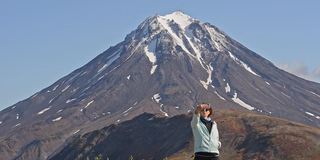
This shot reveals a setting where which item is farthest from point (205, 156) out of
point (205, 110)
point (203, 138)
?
point (205, 110)

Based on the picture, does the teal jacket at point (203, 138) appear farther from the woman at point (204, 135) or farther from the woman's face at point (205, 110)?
the woman's face at point (205, 110)

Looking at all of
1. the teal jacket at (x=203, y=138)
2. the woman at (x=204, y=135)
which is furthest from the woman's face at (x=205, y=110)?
the teal jacket at (x=203, y=138)

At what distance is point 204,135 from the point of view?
13.6 m

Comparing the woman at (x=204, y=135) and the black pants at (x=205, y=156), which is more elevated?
the woman at (x=204, y=135)

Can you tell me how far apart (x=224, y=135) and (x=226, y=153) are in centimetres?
1612

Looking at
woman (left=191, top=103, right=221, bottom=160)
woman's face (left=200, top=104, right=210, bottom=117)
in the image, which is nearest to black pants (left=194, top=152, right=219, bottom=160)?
woman (left=191, top=103, right=221, bottom=160)

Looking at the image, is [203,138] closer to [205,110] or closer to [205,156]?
[205,156]

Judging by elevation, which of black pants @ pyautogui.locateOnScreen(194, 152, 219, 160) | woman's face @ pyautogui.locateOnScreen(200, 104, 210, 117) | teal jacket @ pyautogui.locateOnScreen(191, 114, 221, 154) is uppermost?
woman's face @ pyautogui.locateOnScreen(200, 104, 210, 117)

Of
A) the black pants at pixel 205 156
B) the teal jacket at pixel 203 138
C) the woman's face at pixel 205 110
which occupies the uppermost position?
the woman's face at pixel 205 110

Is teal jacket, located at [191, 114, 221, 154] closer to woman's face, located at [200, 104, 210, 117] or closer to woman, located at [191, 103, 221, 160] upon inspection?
woman, located at [191, 103, 221, 160]

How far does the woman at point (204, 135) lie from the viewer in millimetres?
13555

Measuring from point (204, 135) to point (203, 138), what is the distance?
0.23ft

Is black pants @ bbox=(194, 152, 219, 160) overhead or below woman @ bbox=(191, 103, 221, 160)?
below

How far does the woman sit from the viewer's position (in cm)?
1355
